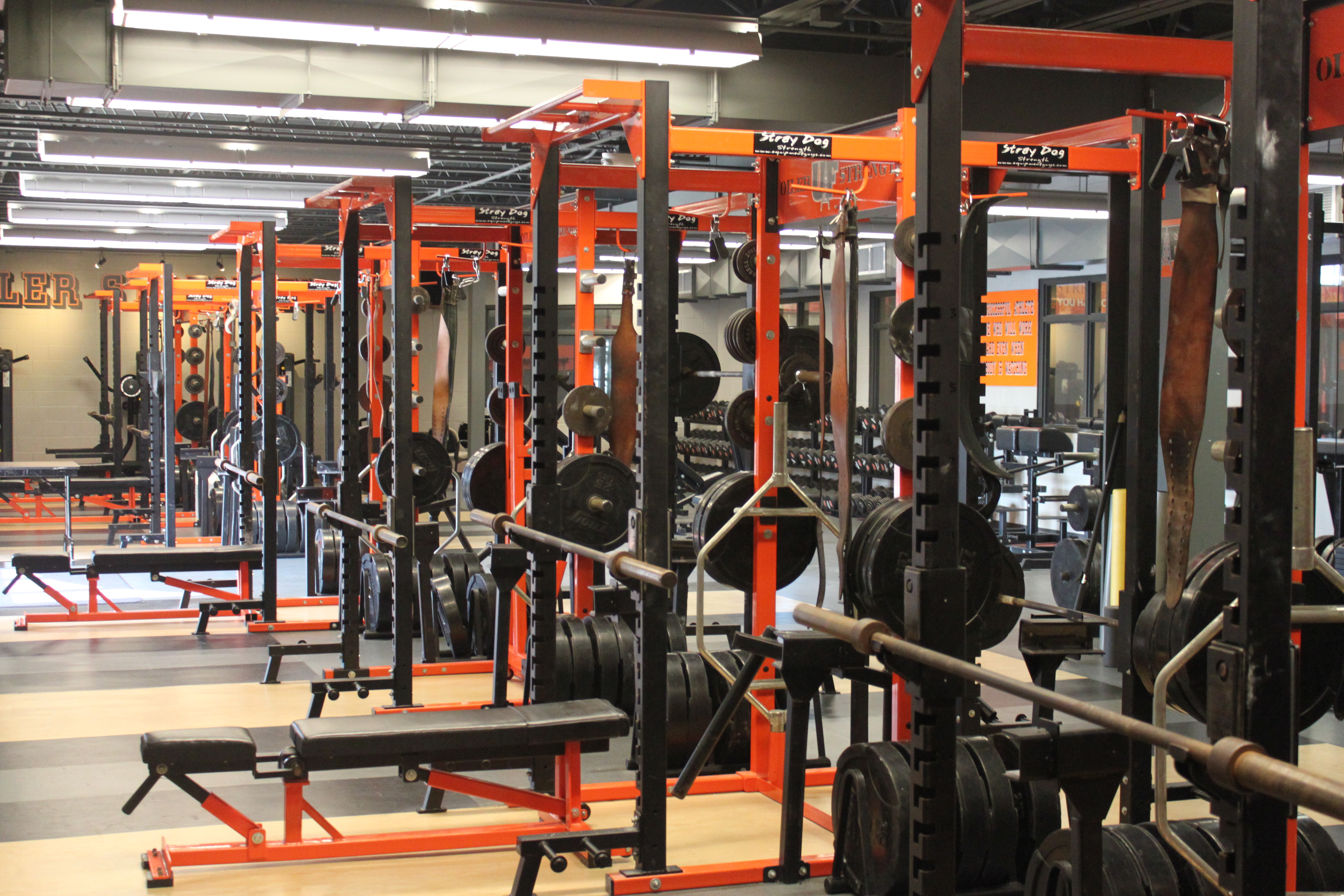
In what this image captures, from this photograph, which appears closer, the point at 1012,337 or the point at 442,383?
the point at 442,383

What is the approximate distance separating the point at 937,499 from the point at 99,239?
15.6 metres

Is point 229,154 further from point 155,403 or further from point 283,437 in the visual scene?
point 155,403

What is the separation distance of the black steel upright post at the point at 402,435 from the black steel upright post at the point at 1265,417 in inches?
149

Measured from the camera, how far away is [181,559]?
798 centimetres

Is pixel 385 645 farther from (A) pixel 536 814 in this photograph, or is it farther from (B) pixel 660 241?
(B) pixel 660 241

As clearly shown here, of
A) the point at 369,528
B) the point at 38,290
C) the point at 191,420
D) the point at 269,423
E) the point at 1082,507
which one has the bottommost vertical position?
the point at 1082,507

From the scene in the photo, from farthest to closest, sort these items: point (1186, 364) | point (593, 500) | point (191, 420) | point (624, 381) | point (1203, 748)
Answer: point (191, 420), point (624, 381), point (593, 500), point (1186, 364), point (1203, 748)

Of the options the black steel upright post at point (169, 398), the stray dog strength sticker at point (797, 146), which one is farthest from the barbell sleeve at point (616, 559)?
the black steel upright post at point (169, 398)

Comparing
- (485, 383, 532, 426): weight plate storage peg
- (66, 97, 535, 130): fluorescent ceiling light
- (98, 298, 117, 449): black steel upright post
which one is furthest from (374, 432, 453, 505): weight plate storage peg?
(98, 298, 117, 449): black steel upright post

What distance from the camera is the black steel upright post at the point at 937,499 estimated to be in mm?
2131

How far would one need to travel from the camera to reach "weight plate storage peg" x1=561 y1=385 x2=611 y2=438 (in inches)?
214

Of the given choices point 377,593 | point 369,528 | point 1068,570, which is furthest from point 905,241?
point 1068,570

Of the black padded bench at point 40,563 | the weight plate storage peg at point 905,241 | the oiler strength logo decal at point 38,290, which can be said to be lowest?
the black padded bench at point 40,563

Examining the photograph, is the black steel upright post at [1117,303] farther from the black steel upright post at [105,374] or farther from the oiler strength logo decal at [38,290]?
the oiler strength logo decal at [38,290]
